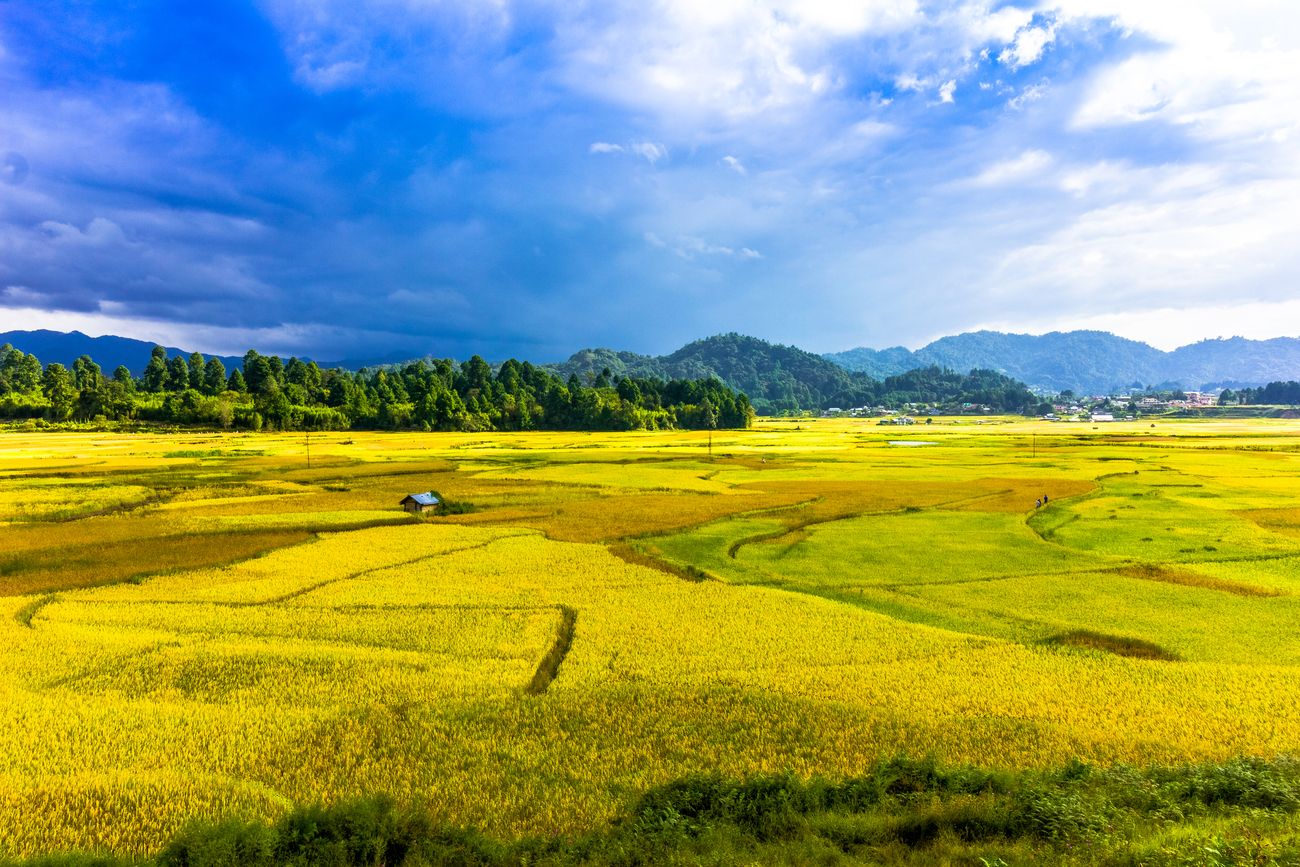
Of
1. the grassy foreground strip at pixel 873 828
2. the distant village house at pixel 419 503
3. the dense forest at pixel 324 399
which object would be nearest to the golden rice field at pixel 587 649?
the grassy foreground strip at pixel 873 828

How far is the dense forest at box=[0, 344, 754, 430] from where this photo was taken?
116 meters

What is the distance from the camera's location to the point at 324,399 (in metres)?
140

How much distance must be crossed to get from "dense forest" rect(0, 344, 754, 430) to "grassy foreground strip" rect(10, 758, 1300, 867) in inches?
5014

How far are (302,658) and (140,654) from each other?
13.5ft

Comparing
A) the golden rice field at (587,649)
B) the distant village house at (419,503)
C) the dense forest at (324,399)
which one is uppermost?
the dense forest at (324,399)

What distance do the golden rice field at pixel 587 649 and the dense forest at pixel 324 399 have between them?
91737 millimetres

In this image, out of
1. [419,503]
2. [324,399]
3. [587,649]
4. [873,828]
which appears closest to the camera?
[873,828]

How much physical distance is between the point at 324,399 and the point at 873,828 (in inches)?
5954

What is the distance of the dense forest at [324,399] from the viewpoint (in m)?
116

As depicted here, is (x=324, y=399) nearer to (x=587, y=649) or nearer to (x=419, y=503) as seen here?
(x=419, y=503)

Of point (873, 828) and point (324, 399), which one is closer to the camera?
point (873, 828)

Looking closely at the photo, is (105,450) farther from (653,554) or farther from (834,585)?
(834,585)

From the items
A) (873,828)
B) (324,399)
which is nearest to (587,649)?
(873,828)

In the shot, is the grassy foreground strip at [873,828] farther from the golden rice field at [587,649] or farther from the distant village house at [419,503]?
the distant village house at [419,503]
